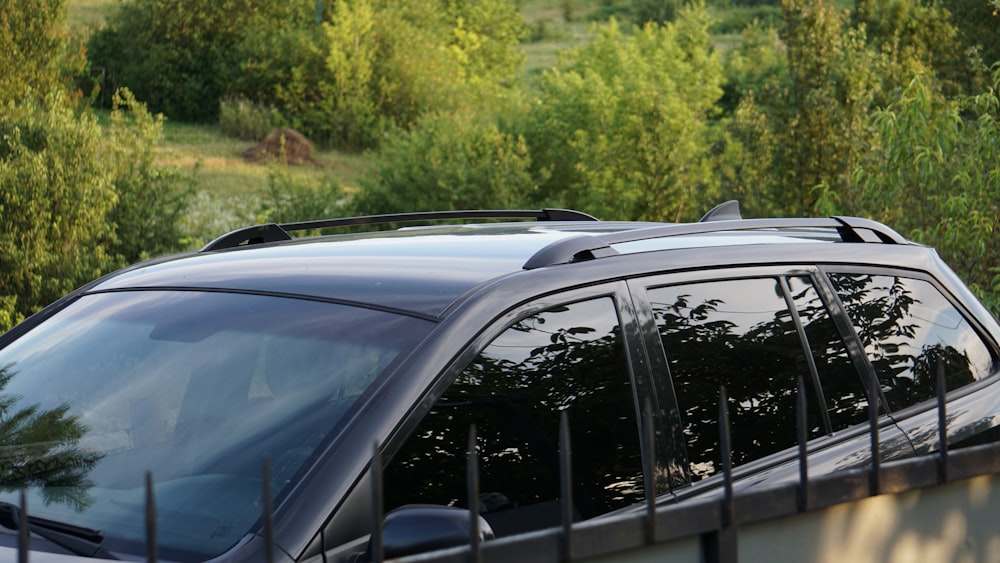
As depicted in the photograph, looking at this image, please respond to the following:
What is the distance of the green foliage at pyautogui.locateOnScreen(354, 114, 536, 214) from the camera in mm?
22906

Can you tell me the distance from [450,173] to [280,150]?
17.1 m

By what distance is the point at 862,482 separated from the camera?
94.3 inches

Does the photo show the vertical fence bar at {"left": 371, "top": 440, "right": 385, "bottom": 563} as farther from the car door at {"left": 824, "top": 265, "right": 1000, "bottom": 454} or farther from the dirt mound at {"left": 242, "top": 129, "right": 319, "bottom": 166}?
the dirt mound at {"left": 242, "top": 129, "right": 319, "bottom": 166}

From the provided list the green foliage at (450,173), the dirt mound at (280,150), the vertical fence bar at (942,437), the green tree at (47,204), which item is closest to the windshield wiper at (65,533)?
the vertical fence bar at (942,437)

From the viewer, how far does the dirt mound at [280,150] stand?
3831 cm

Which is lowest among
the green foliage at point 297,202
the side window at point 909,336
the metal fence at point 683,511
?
the green foliage at point 297,202

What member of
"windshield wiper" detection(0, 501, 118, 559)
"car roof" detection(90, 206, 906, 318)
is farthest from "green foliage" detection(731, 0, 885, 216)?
"windshield wiper" detection(0, 501, 118, 559)

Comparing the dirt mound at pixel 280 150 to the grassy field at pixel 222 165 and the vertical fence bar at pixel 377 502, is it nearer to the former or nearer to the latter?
the grassy field at pixel 222 165

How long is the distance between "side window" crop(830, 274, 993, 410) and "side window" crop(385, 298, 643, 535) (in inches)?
37.7

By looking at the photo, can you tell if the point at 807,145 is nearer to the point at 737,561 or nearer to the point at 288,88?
the point at 737,561

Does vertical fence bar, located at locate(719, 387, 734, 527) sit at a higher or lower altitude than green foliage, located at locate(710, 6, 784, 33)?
lower

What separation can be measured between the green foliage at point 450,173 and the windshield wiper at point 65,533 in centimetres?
2005

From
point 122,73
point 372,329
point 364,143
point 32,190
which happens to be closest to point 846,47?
point 32,190

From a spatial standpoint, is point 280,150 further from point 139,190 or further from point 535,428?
point 535,428
